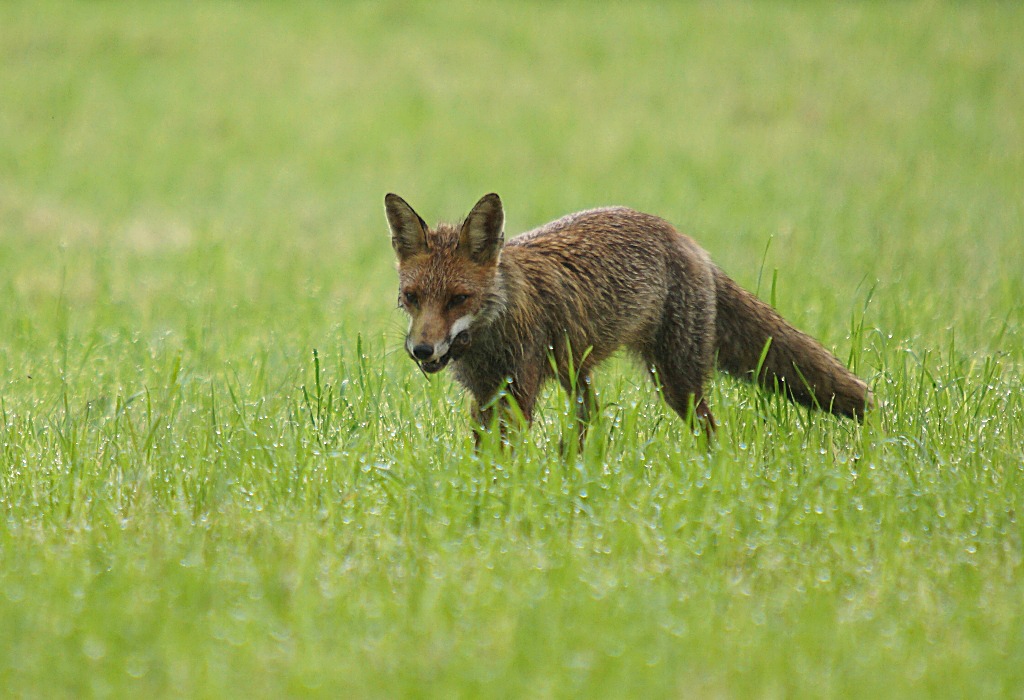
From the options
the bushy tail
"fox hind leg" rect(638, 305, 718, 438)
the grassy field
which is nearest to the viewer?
the grassy field

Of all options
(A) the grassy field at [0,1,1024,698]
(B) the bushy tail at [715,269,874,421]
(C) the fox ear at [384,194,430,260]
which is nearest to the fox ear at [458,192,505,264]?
(C) the fox ear at [384,194,430,260]

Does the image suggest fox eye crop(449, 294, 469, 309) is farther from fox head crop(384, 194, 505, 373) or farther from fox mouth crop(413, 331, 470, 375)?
fox mouth crop(413, 331, 470, 375)

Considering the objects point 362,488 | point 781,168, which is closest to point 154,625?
point 362,488

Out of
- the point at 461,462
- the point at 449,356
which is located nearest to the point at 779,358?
the point at 449,356

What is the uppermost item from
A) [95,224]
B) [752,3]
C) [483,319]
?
[752,3]

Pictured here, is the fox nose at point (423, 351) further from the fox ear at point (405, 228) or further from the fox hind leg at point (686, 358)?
the fox hind leg at point (686, 358)

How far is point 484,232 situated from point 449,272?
0.27 m

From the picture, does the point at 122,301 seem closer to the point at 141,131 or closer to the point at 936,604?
the point at 936,604

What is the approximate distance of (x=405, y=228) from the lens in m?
5.52

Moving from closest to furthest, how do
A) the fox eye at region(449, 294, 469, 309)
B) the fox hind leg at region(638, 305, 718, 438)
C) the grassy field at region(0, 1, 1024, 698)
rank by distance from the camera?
the grassy field at region(0, 1, 1024, 698) < the fox eye at region(449, 294, 469, 309) < the fox hind leg at region(638, 305, 718, 438)

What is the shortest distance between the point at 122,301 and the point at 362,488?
19.2 feet

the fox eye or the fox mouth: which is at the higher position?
the fox eye

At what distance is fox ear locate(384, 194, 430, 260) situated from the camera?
5.45 meters

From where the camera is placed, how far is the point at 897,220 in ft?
42.5
